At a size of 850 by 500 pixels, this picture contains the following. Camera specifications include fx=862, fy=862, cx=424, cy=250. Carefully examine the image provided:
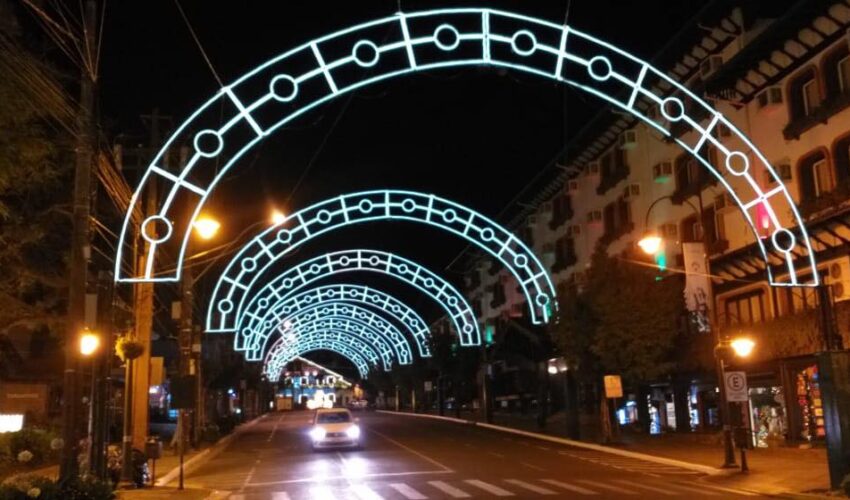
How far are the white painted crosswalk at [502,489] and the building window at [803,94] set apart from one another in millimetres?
14475

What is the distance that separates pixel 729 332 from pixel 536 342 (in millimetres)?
16864

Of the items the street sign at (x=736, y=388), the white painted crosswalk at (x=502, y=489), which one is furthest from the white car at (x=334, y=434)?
the street sign at (x=736, y=388)

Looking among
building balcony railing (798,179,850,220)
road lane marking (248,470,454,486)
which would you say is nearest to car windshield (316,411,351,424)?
road lane marking (248,470,454,486)

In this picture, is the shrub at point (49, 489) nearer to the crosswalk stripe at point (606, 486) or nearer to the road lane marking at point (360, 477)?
the road lane marking at point (360, 477)

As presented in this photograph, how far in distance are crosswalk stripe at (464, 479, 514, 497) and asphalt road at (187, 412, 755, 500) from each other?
0.02 metres

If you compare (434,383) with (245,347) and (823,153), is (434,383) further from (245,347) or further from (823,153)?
(823,153)

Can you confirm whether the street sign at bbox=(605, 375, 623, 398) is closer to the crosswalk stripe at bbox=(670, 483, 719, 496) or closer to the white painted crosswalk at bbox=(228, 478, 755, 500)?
the white painted crosswalk at bbox=(228, 478, 755, 500)

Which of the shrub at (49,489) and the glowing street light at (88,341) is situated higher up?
the glowing street light at (88,341)

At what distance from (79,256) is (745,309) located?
2700 cm

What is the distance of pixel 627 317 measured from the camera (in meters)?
33.9

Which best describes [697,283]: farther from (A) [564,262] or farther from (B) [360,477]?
(A) [564,262]

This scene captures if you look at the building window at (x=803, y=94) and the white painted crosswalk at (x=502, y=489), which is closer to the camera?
the white painted crosswalk at (x=502, y=489)

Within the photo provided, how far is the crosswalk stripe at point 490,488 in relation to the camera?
1828 cm

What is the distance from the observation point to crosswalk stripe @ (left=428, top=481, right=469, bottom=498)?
18.3 m
